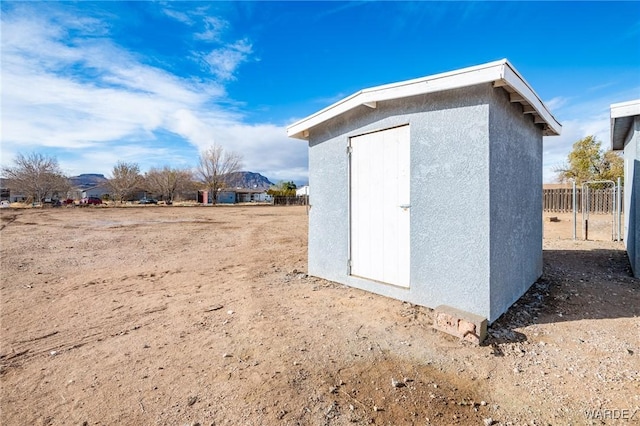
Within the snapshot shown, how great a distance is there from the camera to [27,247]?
9.12 meters

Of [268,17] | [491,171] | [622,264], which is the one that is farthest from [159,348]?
[622,264]

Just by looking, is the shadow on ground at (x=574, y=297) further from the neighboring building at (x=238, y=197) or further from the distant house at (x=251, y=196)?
the distant house at (x=251, y=196)

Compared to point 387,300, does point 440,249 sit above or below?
above

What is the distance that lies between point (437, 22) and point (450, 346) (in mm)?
7021

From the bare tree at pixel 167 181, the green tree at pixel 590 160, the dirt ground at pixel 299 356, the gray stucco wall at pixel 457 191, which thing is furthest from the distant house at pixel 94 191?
the green tree at pixel 590 160

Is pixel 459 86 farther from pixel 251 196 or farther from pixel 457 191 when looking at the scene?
pixel 251 196

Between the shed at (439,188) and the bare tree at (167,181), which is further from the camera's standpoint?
the bare tree at (167,181)

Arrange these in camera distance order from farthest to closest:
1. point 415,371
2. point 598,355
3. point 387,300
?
1. point 387,300
2. point 598,355
3. point 415,371

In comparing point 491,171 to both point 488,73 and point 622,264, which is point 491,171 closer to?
point 488,73

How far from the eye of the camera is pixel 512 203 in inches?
162

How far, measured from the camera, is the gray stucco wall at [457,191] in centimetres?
352

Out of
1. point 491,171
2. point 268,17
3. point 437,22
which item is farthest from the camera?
point 268,17

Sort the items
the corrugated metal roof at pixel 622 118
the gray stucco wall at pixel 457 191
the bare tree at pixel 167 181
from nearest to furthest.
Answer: the gray stucco wall at pixel 457 191 → the corrugated metal roof at pixel 622 118 → the bare tree at pixel 167 181

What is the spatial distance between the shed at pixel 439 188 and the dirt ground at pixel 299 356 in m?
0.43
